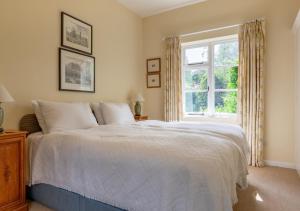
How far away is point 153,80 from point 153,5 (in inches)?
58.9

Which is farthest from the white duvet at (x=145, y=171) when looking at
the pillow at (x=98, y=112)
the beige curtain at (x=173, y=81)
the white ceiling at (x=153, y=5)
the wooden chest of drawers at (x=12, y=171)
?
the white ceiling at (x=153, y=5)

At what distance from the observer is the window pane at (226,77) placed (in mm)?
3801

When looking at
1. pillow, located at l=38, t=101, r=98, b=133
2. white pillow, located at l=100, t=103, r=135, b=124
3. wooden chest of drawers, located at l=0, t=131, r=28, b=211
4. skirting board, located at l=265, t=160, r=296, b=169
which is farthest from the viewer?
skirting board, located at l=265, t=160, r=296, b=169

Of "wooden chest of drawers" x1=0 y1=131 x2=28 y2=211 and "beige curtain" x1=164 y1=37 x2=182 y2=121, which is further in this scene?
"beige curtain" x1=164 y1=37 x2=182 y2=121

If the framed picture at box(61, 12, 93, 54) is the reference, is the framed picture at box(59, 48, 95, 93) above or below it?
below

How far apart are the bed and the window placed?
229cm

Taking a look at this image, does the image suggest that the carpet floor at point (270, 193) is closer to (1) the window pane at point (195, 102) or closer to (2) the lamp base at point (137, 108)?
(1) the window pane at point (195, 102)

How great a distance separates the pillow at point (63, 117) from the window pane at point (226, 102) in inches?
95.8

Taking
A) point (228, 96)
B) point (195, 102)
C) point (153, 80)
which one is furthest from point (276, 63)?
point (153, 80)

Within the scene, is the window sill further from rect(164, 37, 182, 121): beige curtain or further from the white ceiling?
the white ceiling

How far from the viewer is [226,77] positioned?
3883 mm

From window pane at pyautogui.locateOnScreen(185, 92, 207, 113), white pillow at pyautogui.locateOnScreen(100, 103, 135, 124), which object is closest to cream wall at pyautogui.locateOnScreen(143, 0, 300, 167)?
window pane at pyautogui.locateOnScreen(185, 92, 207, 113)

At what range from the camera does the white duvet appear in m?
1.13

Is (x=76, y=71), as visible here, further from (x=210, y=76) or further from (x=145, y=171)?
(x=210, y=76)
